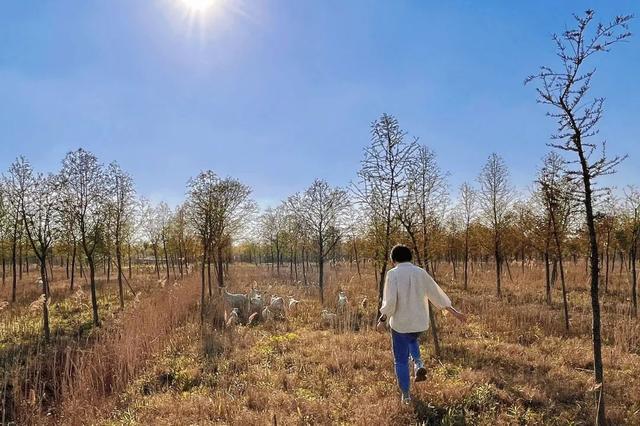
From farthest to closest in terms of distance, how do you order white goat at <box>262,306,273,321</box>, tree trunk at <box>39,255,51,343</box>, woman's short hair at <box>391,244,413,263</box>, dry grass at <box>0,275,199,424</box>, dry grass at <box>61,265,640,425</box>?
white goat at <box>262,306,273,321</box>
tree trunk at <box>39,255,51,343</box>
dry grass at <box>0,275,199,424</box>
woman's short hair at <box>391,244,413,263</box>
dry grass at <box>61,265,640,425</box>

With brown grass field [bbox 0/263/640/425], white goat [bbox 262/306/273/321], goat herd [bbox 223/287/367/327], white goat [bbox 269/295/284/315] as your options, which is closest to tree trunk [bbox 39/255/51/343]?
brown grass field [bbox 0/263/640/425]

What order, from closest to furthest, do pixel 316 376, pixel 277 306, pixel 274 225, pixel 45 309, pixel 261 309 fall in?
pixel 316 376
pixel 45 309
pixel 277 306
pixel 261 309
pixel 274 225

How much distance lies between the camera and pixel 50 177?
12297mm

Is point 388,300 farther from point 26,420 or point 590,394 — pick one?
point 26,420

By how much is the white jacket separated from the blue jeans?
5.1 inches

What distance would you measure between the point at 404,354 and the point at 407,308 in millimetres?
Answer: 547

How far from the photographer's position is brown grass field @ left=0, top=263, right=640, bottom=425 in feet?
15.5

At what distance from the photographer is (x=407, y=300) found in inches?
188

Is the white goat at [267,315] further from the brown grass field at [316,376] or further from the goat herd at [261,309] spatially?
the brown grass field at [316,376]

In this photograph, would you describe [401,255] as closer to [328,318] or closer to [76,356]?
[328,318]

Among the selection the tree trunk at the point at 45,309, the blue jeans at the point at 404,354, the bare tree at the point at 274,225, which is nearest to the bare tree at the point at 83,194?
the tree trunk at the point at 45,309

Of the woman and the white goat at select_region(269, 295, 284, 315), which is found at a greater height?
the woman

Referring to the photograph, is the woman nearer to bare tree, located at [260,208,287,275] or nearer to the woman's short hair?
the woman's short hair

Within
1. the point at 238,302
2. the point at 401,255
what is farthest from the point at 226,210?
the point at 401,255
